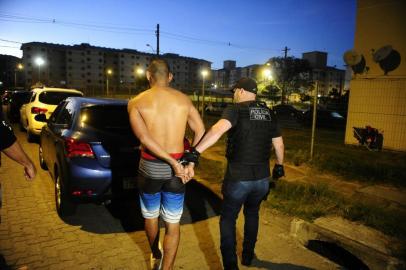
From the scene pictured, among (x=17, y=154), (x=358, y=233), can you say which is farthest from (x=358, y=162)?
(x=17, y=154)

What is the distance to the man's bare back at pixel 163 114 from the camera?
289 centimetres

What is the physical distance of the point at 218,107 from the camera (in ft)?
114

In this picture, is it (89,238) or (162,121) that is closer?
(162,121)

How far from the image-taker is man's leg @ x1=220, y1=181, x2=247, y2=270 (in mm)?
3252

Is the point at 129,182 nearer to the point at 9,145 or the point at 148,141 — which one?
the point at 148,141

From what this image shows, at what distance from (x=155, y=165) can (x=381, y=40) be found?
1112cm

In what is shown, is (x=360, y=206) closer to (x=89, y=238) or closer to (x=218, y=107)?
(x=89, y=238)

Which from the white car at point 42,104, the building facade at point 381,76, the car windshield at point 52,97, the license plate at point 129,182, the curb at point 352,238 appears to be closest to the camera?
the curb at point 352,238

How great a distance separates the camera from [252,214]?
11.4 feet

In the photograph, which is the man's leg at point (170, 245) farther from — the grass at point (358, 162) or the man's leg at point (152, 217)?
the grass at point (358, 162)

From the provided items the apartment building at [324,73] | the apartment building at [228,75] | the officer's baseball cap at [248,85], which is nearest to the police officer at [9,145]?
the officer's baseball cap at [248,85]

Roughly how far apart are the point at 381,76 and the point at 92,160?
10.6 m

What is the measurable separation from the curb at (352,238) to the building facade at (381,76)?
785 centimetres

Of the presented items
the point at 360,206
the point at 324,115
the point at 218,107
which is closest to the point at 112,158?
the point at 360,206
